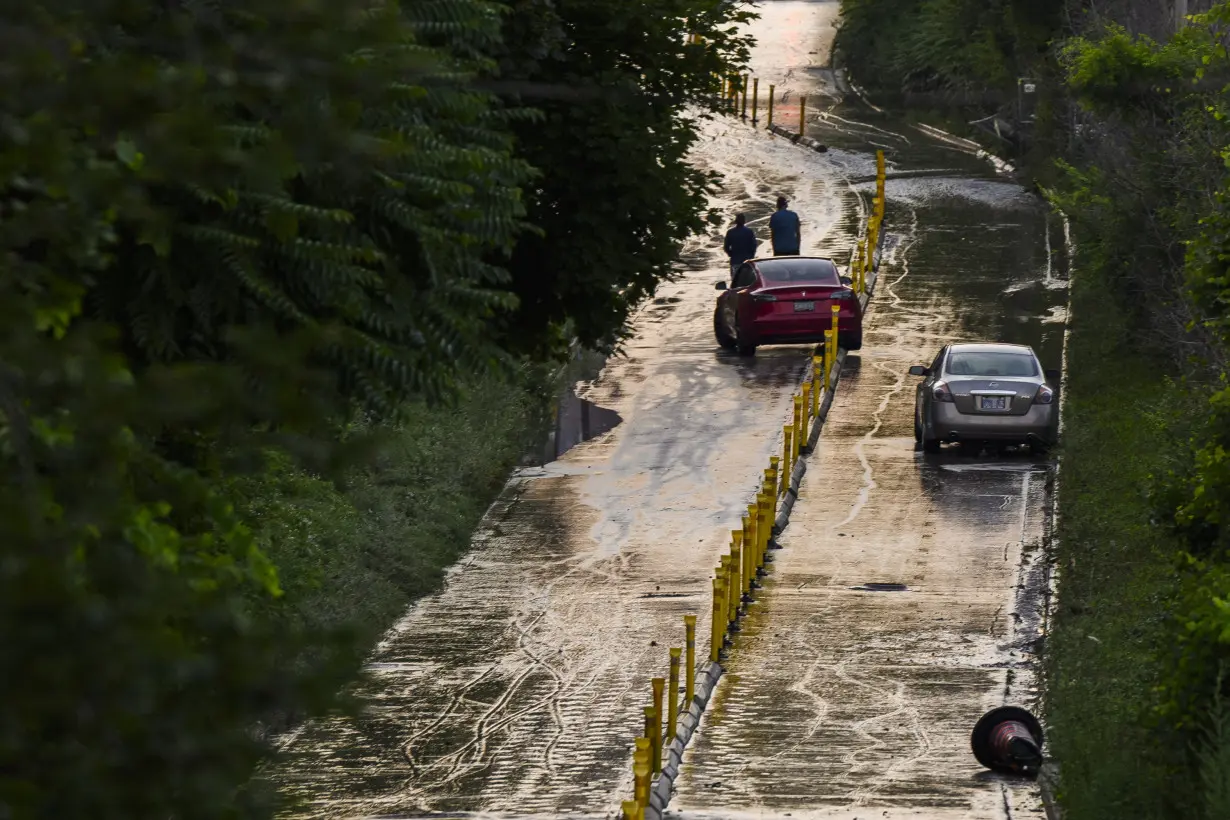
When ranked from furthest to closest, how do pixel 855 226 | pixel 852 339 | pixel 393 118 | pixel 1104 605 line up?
1. pixel 855 226
2. pixel 852 339
3. pixel 1104 605
4. pixel 393 118

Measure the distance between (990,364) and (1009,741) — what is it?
1084 cm

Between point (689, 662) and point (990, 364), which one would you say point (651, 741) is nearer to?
point (689, 662)

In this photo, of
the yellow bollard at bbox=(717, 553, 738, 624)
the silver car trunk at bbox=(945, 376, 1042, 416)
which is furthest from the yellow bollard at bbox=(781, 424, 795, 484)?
the yellow bollard at bbox=(717, 553, 738, 624)

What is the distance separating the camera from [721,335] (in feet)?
97.0

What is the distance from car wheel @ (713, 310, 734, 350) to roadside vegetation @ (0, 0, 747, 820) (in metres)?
14.8

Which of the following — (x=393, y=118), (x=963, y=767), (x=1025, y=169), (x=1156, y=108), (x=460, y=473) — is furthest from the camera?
(x=1025, y=169)

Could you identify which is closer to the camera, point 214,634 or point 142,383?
point 142,383

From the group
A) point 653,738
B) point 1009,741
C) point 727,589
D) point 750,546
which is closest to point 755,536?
point 750,546

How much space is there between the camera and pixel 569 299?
1309cm

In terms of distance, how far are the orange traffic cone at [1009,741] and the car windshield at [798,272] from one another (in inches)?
606

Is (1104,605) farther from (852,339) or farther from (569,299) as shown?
(852,339)

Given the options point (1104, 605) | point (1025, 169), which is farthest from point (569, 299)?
point (1025, 169)

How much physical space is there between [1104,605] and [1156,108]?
1060 centimetres

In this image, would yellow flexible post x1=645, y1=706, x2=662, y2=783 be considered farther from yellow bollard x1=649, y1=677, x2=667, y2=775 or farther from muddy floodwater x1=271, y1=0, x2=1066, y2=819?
muddy floodwater x1=271, y1=0, x2=1066, y2=819
